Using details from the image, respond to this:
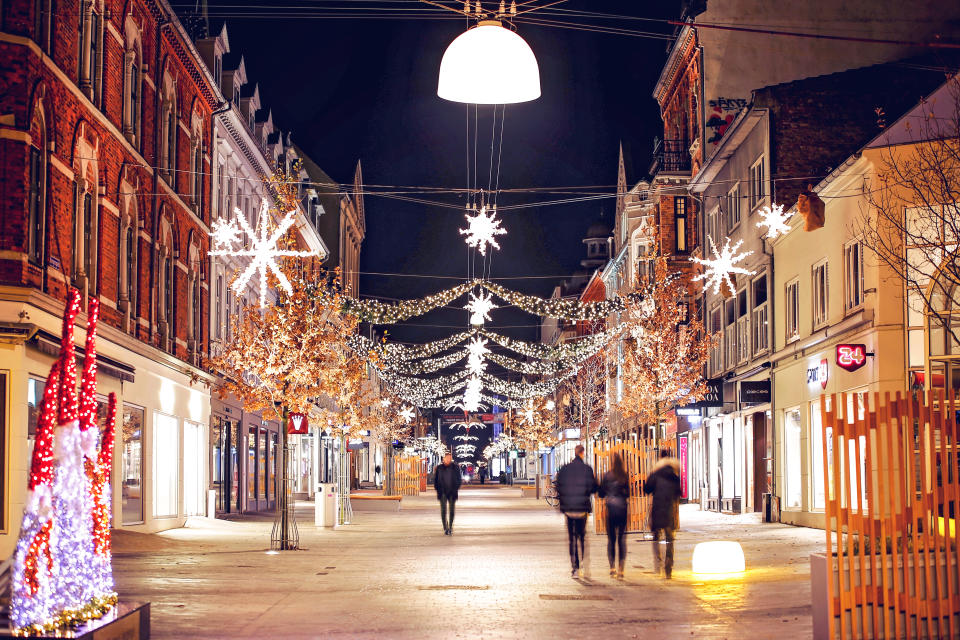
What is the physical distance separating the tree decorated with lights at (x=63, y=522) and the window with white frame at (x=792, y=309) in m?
24.1

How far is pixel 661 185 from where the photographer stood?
4756 cm

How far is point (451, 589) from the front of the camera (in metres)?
16.6

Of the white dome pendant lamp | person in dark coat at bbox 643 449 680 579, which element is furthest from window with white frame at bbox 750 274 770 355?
the white dome pendant lamp

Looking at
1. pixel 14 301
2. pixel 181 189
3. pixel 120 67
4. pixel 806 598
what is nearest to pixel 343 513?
pixel 181 189

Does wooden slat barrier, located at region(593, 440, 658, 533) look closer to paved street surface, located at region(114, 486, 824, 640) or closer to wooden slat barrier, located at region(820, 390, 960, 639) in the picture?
paved street surface, located at region(114, 486, 824, 640)

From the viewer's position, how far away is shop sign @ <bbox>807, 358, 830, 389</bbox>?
94.3 feet

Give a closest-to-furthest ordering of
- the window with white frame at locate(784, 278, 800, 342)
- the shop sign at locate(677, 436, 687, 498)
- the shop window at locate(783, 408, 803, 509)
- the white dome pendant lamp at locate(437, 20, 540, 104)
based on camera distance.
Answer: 1. the white dome pendant lamp at locate(437, 20, 540, 104)
2. the window with white frame at locate(784, 278, 800, 342)
3. the shop window at locate(783, 408, 803, 509)
4. the shop sign at locate(677, 436, 687, 498)

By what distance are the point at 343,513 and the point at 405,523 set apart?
2077 millimetres

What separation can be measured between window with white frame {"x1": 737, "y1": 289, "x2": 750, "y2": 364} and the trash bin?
1273 cm

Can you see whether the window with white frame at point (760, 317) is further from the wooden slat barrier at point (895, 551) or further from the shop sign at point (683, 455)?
the wooden slat barrier at point (895, 551)

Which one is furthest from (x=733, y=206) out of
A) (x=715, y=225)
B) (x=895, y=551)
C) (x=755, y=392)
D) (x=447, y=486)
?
(x=895, y=551)

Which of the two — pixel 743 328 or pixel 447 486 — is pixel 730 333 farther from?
pixel 447 486

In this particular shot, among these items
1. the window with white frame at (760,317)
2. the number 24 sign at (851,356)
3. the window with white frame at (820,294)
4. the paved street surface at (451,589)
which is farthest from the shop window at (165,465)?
the number 24 sign at (851,356)

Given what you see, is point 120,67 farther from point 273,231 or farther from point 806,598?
point 806,598
